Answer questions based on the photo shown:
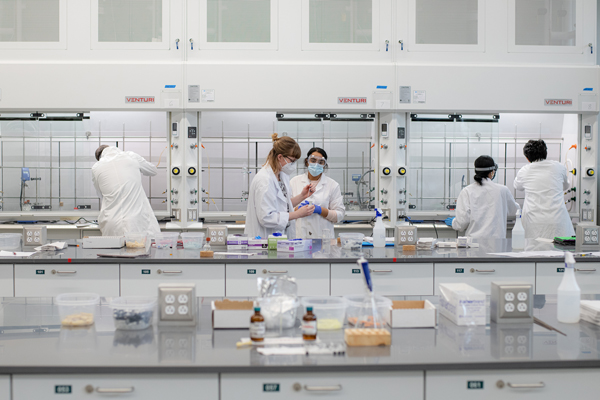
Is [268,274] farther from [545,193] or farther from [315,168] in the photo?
[545,193]

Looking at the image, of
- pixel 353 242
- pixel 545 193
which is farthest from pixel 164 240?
pixel 545 193

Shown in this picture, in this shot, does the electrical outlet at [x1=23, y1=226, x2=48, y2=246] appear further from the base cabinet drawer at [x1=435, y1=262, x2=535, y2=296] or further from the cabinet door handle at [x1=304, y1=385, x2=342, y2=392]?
the cabinet door handle at [x1=304, y1=385, x2=342, y2=392]

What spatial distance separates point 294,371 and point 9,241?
2.77m

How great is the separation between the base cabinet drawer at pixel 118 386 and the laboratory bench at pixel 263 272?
5.09 ft

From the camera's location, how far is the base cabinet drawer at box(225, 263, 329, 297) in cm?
288

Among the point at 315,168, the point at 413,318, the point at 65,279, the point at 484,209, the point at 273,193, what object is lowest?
the point at 65,279

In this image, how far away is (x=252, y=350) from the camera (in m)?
1.40

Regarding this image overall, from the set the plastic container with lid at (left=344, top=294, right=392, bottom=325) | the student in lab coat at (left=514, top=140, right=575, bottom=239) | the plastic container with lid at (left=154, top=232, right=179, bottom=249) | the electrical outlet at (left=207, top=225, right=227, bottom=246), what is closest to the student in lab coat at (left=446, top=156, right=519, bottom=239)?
the student in lab coat at (left=514, top=140, right=575, bottom=239)

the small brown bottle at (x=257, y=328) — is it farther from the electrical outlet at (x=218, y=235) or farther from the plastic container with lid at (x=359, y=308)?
the electrical outlet at (x=218, y=235)

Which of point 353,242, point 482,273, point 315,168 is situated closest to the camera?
point 482,273

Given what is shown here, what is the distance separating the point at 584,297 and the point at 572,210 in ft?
11.8

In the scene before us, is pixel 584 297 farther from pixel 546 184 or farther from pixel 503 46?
pixel 503 46

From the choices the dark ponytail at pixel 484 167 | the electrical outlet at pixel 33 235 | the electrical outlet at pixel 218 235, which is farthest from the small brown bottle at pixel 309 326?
the dark ponytail at pixel 484 167

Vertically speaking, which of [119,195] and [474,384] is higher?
[119,195]
